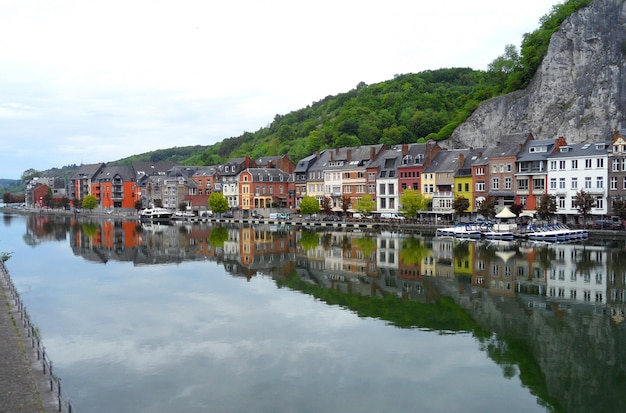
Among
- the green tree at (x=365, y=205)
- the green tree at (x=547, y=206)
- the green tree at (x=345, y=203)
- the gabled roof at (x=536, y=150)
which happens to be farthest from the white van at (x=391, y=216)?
the green tree at (x=547, y=206)

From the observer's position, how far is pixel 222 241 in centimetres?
6019

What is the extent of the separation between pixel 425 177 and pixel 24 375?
63942 millimetres

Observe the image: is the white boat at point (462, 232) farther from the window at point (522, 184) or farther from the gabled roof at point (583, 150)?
the gabled roof at point (583, 150)

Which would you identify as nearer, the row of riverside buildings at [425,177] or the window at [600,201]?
the window at [600,201]

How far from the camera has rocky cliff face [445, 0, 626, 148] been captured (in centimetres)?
6794

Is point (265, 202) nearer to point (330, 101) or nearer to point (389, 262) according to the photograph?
point (389, 262)

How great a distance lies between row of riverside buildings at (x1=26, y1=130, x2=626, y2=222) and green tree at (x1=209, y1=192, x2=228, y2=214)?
329 centimetres

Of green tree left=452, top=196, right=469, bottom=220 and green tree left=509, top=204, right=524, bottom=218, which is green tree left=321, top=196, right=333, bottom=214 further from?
green tree left=509, top=204, right=524, bottom=218

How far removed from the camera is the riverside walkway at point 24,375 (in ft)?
44.0

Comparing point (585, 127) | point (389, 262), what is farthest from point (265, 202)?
point (389, 262)

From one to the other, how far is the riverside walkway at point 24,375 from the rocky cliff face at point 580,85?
209 feet

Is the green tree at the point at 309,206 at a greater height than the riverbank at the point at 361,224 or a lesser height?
greater

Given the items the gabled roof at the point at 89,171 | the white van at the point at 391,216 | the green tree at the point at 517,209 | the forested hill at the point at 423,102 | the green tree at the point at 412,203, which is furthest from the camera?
the gabled roof at the point at 89,171

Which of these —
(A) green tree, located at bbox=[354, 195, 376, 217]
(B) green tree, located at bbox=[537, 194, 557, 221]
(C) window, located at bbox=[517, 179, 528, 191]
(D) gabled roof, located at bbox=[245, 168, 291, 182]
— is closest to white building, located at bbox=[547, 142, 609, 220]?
(B) green tree, located at bbox=[537, 194, 557, 221]
